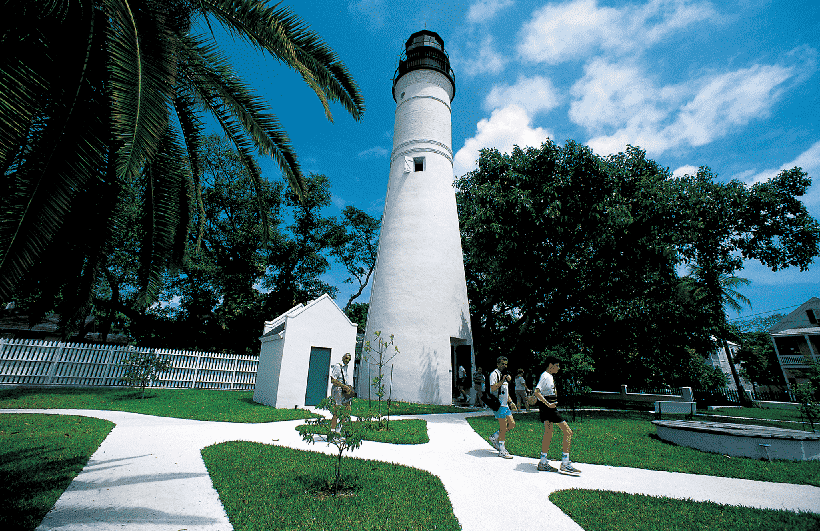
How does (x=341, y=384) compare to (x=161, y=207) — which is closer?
(x=161, y=207)

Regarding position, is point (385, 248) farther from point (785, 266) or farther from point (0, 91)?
point (785, 266)

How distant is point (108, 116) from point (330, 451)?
601 centimetres

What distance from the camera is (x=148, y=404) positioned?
1168 cm

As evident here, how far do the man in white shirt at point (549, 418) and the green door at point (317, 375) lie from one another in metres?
8.75

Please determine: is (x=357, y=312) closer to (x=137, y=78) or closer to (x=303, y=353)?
(x=303, y=353)

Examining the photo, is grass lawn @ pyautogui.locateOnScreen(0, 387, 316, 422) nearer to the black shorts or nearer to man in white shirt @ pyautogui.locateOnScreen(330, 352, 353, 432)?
man in white shirt @ pyautogui.locateOnScreen(330, 352, 353, 432)

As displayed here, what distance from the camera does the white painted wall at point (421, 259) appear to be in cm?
1484

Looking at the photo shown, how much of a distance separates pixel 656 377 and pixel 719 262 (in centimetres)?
1261

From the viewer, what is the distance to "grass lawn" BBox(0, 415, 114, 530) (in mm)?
3484

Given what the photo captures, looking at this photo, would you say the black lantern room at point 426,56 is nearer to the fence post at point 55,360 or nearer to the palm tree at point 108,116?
the palm tree at point 108,116

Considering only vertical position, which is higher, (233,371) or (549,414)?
(233,371)

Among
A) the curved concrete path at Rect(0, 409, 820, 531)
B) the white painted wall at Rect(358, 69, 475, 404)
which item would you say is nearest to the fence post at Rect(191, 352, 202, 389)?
the white painted wall at Rect(358, 69, 475, 404)

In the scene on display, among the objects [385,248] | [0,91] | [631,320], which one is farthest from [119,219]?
[631,320]

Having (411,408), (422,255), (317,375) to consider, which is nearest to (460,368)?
(411,408)
